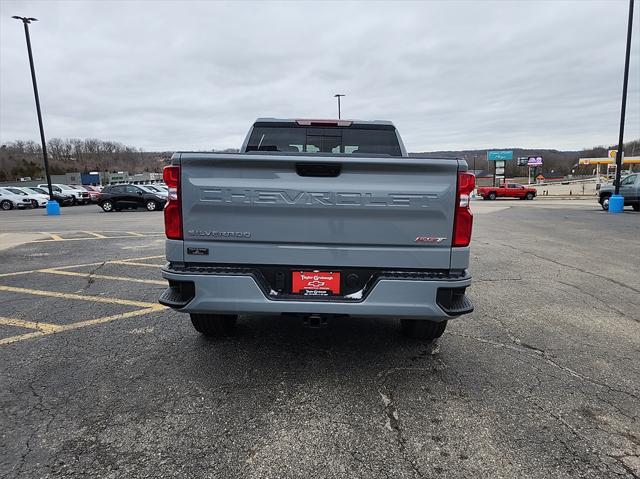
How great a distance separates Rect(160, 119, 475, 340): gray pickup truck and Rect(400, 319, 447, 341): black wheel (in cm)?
76

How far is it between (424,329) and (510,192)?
4043cm

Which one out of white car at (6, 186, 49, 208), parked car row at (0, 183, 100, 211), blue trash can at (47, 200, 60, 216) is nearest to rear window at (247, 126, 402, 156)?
blue trash can at (47, 200, 60, 216)

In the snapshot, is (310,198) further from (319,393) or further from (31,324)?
(31,324)

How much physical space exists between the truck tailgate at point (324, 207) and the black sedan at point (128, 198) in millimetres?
22694

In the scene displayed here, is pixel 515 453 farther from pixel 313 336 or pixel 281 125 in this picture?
pixel 281 125

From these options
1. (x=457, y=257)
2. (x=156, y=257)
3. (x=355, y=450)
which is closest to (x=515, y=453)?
(x=355, y=450)

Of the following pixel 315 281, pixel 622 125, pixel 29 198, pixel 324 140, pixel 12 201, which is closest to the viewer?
pixel 315 281

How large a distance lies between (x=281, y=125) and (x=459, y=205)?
2450mm

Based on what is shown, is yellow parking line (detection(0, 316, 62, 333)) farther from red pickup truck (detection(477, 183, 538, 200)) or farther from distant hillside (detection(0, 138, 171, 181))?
distant hillside (detection(0, 138, 171, 181))

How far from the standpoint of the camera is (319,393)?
3.10 meters

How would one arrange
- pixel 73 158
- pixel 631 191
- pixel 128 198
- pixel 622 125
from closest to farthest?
1. pixel 622 125
2. pixel 631 191
3. pixel 128 198
4. pixel 73 158

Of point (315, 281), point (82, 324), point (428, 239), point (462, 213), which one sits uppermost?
point (462, 213)

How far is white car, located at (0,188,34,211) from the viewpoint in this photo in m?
30.3

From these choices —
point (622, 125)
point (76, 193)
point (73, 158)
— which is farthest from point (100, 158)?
point (622, 125)
